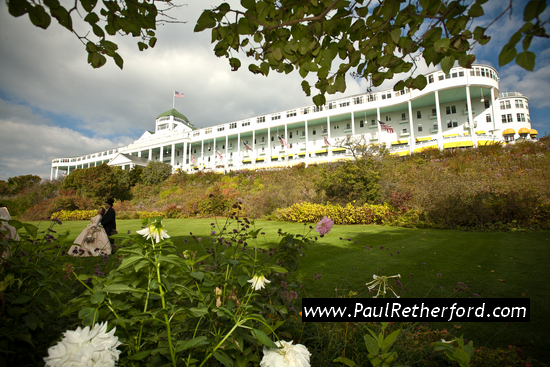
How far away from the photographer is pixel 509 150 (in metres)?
17.0

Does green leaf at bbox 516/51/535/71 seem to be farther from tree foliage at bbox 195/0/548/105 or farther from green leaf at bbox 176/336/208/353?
green leaf at bbox 176/336/208/353

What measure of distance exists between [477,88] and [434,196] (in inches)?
1030

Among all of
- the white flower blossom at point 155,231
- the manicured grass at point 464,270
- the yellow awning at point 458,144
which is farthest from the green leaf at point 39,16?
the yellow awning at point 458,144

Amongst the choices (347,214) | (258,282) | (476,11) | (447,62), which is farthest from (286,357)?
(347,214)

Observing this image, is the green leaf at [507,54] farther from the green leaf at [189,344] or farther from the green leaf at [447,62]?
the green leaf at [189,344]

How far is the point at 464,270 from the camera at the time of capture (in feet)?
13.8

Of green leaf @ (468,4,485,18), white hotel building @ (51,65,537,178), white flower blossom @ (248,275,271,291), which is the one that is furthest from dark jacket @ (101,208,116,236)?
white hotel building @ (51,65,537,178)

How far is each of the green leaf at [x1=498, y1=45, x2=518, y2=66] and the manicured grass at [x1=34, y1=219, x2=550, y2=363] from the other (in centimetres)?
169

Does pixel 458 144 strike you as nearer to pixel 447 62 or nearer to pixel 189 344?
pixel 447 62

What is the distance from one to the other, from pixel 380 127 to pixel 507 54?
2497cm

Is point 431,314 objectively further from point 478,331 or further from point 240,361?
point 240,361

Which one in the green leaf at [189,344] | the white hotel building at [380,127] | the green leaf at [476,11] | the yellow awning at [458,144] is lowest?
the green leaf at [189,344]

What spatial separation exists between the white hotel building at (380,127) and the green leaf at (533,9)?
2190cm

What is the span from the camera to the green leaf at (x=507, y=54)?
46.8 inches
